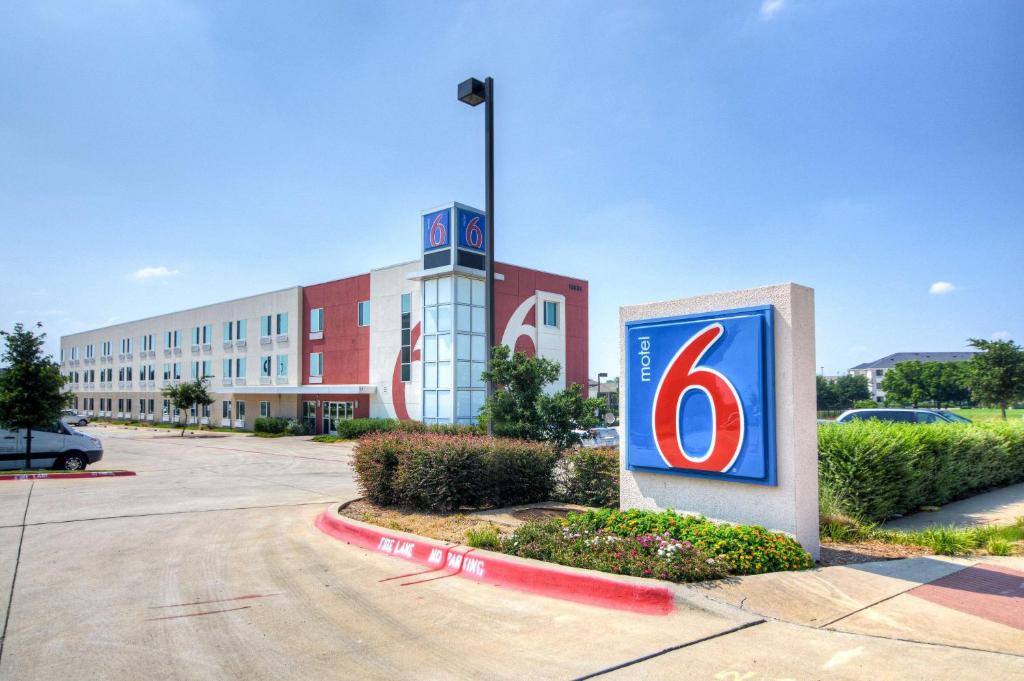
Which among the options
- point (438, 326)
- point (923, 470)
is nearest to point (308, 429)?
point (438, 326)

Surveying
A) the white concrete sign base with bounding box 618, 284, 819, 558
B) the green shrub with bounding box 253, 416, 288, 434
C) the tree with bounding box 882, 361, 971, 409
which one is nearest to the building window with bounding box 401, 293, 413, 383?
the green shrub with bounding box 253, 416, 288, 434

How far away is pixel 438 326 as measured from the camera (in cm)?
3178

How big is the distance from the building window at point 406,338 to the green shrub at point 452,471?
23244mm

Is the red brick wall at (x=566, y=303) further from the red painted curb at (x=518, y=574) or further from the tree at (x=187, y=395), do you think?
the red painted curb at (x=518, y=574)

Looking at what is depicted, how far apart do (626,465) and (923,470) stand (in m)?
5.88

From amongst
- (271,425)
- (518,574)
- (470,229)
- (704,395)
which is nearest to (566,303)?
(470,229)

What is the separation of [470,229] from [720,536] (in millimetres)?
26160

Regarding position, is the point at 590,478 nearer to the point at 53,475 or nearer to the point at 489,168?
the point at 489,168

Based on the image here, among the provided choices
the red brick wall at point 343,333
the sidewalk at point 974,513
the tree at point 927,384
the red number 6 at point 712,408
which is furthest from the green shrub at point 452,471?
the tree at point 927,384

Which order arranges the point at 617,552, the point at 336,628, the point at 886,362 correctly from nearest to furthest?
the point at 336,628, the point at 617,552, the point at 886,362

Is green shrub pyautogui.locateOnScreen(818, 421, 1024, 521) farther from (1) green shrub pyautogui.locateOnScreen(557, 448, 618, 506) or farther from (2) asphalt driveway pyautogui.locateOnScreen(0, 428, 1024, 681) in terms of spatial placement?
(2) asphalt driveway pyautogui.locateOnScreen(0, 428, 1024, 681)

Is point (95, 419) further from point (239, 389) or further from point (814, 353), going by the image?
point (814, 353)

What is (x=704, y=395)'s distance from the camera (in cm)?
754

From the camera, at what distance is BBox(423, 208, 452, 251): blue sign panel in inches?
1216
